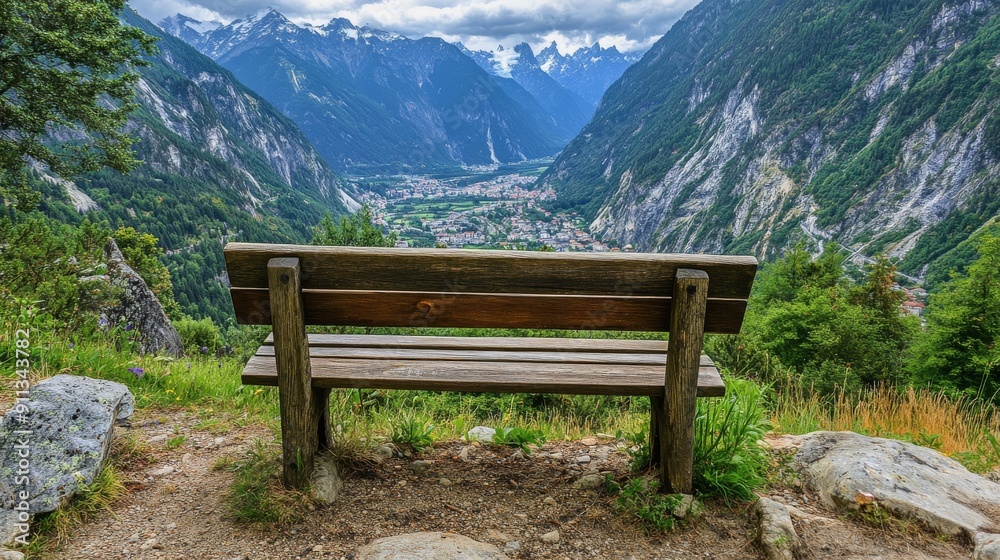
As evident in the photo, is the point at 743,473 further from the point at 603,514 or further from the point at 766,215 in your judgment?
the point at 766,215

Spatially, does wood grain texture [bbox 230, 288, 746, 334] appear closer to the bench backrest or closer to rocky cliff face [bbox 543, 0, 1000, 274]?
the bench backrest

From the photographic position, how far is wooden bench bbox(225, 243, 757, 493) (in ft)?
8.61

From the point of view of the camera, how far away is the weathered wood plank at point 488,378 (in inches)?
115

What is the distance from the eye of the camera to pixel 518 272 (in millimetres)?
2615

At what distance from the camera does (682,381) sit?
9.25 ft

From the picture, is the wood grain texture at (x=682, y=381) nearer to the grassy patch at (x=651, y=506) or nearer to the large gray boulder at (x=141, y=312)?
the grassy patch at (x=651, y=506)

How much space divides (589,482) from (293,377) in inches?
76.2

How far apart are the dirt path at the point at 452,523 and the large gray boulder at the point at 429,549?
0.38 feet

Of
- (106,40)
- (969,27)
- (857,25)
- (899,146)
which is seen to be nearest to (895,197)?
(899,146)

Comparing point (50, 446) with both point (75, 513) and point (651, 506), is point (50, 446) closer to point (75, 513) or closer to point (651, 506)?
point (75, 513)

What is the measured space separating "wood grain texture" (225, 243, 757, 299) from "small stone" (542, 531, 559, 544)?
1361 mm

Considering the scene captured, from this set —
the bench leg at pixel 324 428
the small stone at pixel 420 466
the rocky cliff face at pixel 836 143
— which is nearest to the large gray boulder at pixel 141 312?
the bench leg at pixel 324 428

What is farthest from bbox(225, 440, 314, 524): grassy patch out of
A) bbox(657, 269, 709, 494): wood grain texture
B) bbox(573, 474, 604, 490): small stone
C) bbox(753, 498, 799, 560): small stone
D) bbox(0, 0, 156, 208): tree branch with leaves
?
bbox(0, 0, 156, 208): tree branch with leaves

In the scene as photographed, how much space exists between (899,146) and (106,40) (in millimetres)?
148348
